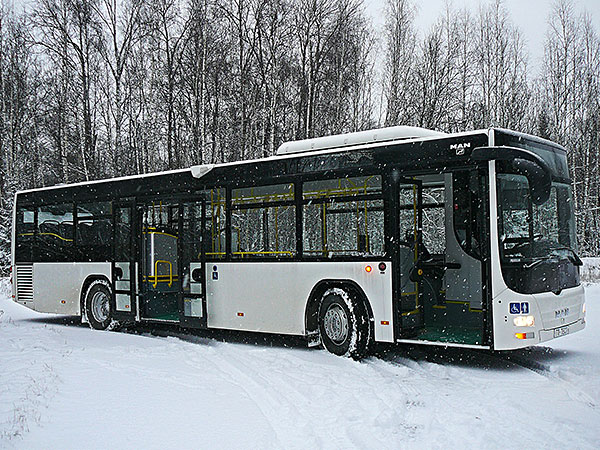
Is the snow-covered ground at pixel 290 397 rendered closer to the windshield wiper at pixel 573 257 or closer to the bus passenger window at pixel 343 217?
the windshield wiper at pixel 573 257

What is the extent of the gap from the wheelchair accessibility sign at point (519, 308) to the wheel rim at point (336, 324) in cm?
258

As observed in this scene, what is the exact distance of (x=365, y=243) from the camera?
9.59 m

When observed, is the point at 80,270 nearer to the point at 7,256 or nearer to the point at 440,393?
the point at 440,393

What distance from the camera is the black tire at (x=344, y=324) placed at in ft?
31.7

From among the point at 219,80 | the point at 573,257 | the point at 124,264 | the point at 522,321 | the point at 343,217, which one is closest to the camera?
the point at 522,321

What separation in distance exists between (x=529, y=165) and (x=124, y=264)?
28.1ft

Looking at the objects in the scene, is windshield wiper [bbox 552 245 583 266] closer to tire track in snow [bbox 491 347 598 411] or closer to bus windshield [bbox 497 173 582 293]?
bus windshield [bbox 497 173 582 293]

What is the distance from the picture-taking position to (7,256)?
30031 mm

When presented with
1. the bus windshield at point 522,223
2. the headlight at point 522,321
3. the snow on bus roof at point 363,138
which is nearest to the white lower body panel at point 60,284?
the snow on bus roof at point 363,138

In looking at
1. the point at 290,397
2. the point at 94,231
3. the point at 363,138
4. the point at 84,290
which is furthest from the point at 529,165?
the point at 84,290

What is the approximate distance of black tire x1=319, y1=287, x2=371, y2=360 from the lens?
9648mm

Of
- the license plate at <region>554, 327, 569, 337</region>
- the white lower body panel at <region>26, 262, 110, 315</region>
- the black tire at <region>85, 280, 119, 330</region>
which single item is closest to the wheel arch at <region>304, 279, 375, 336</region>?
the license plate at <region>554, 327, 569, 337</region>

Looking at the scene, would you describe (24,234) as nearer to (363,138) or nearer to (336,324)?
(336,324)

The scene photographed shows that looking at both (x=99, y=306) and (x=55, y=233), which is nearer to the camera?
(x=99, y=306)
